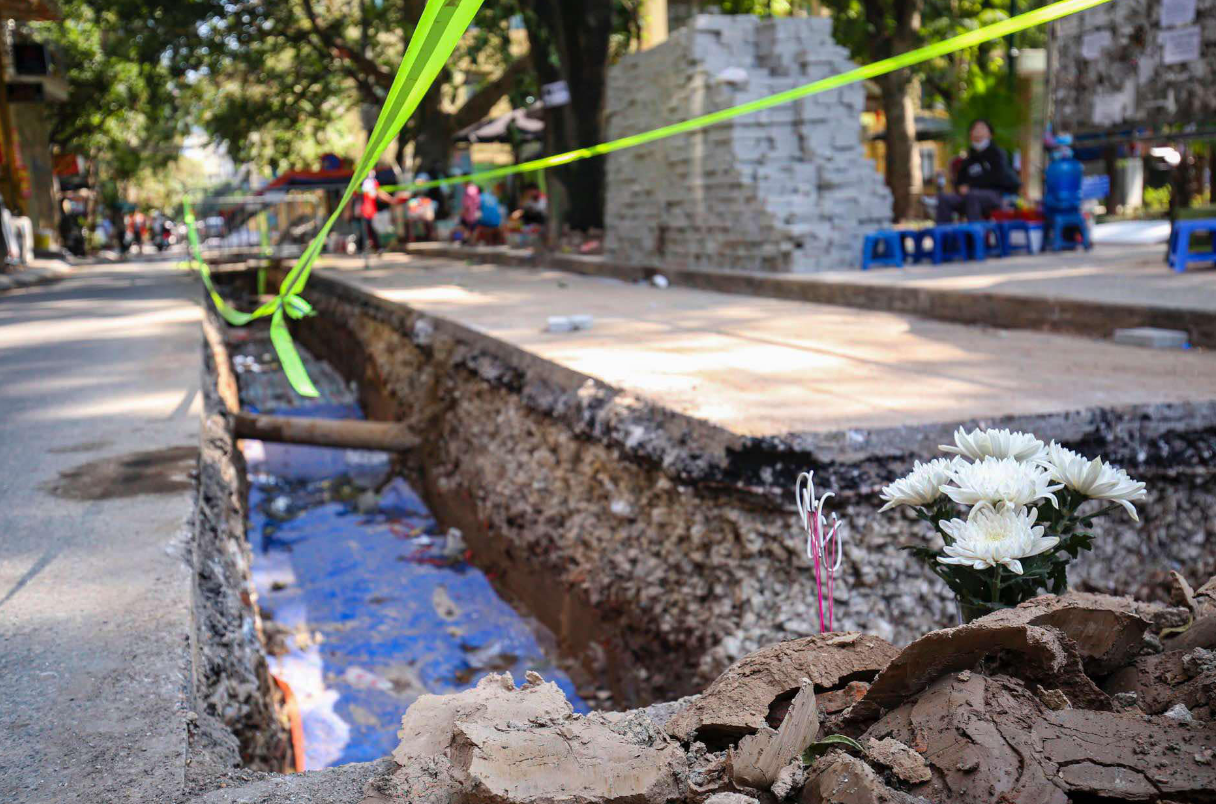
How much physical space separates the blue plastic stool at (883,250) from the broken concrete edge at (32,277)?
10.4 meters

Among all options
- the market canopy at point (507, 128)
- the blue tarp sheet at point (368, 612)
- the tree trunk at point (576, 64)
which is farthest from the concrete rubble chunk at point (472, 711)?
the market canopy at point (507, 128)

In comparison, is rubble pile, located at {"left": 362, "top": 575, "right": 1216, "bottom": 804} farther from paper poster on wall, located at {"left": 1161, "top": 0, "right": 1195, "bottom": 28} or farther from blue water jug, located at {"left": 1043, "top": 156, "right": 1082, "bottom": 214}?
blue water jug, located at {"left": 1043, "top": 156, "right": 1082, "bottom": 214}

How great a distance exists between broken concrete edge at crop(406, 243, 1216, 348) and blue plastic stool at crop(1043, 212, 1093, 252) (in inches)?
107

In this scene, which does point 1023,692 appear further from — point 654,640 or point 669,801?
point 654,640

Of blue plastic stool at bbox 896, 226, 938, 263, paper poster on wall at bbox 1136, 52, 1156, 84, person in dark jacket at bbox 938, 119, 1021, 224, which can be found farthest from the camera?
person in dark jacket at bbox 938, 119, 1021, 224

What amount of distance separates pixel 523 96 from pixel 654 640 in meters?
15.7

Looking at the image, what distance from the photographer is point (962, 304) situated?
6.25 metres

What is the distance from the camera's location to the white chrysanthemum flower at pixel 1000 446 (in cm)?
194

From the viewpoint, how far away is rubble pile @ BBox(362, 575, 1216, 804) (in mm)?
1443

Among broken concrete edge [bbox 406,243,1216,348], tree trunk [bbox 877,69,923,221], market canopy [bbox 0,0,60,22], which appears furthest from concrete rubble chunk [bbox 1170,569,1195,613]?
market canopy [bbox 0,0,60,22]

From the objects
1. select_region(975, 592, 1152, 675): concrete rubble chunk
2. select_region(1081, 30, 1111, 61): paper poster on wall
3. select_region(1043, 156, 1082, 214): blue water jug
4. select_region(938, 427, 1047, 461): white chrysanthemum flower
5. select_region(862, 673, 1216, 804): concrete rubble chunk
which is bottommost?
select_region(862, 673, 1216, 804): concrete rubble chunk

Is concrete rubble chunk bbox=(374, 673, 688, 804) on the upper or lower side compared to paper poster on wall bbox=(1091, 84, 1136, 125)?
lower

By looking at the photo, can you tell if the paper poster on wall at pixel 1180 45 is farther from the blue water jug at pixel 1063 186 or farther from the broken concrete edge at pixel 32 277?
the broken concrete edge at pixel 32 277

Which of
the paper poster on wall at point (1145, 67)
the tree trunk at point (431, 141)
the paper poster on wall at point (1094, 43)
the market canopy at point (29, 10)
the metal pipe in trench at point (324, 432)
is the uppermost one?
the market canopy at point (29, 10)
